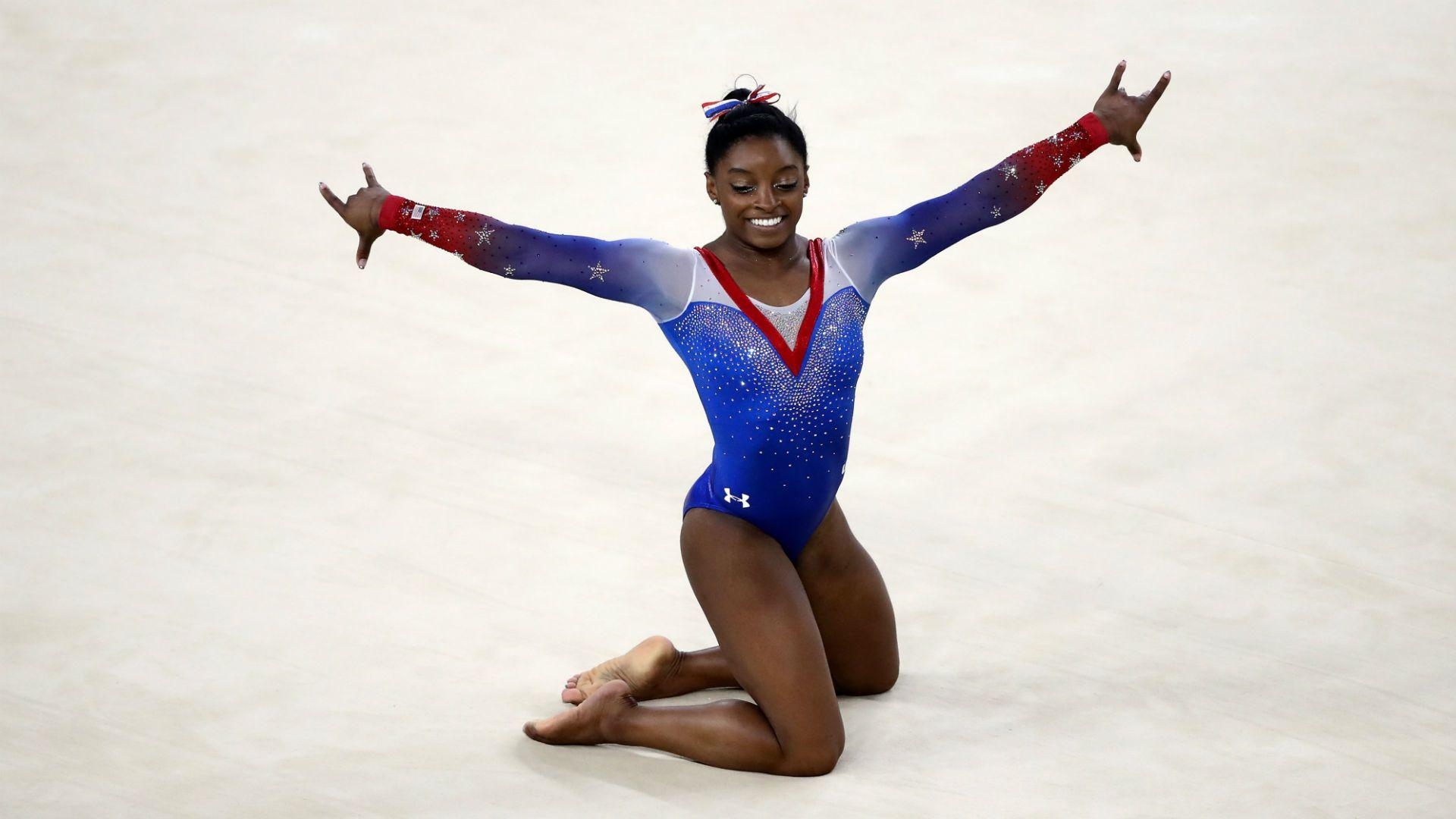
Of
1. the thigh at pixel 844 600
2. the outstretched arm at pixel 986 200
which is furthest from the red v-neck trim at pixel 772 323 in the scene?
the thigh at pixel 844 600

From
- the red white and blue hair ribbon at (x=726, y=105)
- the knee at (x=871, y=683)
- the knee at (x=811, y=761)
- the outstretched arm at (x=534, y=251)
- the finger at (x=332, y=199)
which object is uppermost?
the red white and blue hair ribbon at (x=726, y=105)

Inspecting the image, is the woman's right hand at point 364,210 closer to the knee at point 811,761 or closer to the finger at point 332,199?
the finger at point 332,199

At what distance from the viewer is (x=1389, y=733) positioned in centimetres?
306

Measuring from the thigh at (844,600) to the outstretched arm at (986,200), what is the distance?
1.69 ft

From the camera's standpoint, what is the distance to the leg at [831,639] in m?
3.18

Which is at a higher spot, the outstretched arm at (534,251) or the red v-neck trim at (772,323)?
the outstretched arm at (534,251)

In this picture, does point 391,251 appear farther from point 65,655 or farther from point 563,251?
point 563,251

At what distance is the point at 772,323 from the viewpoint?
293 cm

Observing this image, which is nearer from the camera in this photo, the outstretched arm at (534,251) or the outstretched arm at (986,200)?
the outstretched arm at (534,251)

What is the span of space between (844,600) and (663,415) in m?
1.55

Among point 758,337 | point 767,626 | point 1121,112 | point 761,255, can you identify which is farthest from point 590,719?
point 1121,112

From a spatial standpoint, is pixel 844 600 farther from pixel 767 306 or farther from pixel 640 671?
pixel 767 306

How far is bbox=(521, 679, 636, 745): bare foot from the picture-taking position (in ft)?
9.76

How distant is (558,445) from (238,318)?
131 centimetres
